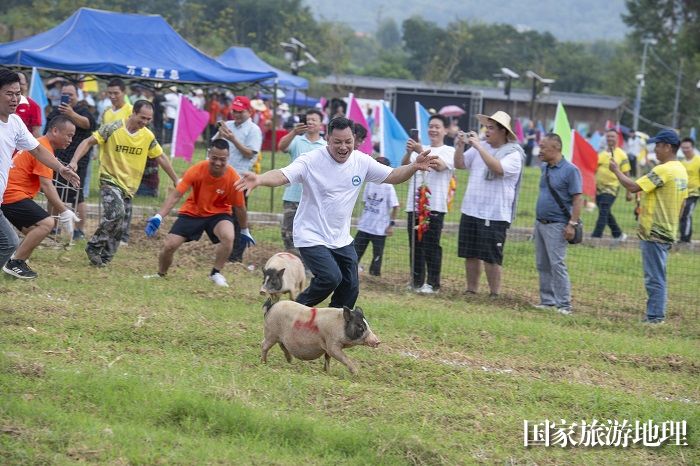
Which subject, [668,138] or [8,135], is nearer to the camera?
[8,135]

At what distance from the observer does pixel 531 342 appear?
10.2 m

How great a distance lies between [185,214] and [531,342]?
4334 millimetres

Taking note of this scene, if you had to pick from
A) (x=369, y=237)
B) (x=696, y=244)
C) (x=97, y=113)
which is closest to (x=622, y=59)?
(x=97, y=113)

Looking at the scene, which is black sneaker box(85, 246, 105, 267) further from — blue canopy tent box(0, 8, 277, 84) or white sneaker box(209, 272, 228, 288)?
blue canopy tent box(0, 8, 277, 84)

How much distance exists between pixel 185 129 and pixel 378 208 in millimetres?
8158

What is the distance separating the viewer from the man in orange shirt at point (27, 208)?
11.0 m

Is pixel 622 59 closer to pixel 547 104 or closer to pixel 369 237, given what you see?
pixel 547 104

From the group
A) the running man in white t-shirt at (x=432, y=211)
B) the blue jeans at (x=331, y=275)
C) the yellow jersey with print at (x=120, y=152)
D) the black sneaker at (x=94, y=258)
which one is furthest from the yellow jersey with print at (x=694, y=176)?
the blue jeans at (x=331, y=275)

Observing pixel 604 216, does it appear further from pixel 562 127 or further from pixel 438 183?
pixel 438 183

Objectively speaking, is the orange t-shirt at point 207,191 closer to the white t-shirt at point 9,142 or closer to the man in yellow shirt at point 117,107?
the white t-shirt at point 9,142

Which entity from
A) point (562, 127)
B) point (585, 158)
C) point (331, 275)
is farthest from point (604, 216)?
point (331, 275)

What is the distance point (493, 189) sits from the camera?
12367 mm

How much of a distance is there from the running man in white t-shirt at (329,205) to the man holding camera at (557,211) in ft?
13.3

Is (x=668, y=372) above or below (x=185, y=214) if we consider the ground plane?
below
